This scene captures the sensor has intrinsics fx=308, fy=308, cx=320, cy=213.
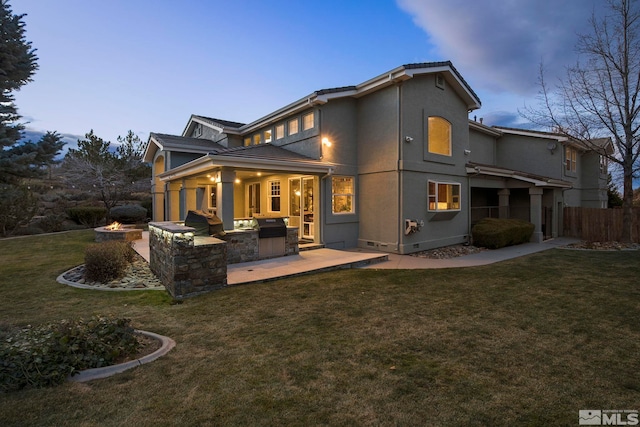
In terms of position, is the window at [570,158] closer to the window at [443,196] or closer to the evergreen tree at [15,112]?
the window at [443,196]

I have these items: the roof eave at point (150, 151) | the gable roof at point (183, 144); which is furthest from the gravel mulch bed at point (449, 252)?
the roof eave at point (150, 151)

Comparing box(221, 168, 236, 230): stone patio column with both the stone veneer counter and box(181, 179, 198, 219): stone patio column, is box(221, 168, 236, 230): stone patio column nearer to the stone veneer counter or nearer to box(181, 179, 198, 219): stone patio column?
the stone veneer counter

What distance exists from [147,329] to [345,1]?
16502 millimetres

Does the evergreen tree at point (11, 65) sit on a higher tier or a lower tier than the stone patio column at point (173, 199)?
higher

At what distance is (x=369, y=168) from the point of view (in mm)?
12047

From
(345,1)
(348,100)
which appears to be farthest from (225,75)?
(348,100)

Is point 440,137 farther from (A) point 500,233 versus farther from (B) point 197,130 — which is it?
(B) point 197,130

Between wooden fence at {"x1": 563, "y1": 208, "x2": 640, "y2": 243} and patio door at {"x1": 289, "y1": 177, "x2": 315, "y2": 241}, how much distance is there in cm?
1276

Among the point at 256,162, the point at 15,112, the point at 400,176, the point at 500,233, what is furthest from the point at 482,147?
the point at 15,112

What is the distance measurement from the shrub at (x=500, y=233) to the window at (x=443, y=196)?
4.78 feet

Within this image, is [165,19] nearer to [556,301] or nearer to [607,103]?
[556,301]

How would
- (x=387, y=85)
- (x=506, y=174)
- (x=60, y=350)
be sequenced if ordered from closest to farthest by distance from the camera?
(x=60, y=350)
(x=387, y=85)
(x=506, y=174)

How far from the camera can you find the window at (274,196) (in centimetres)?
1377
